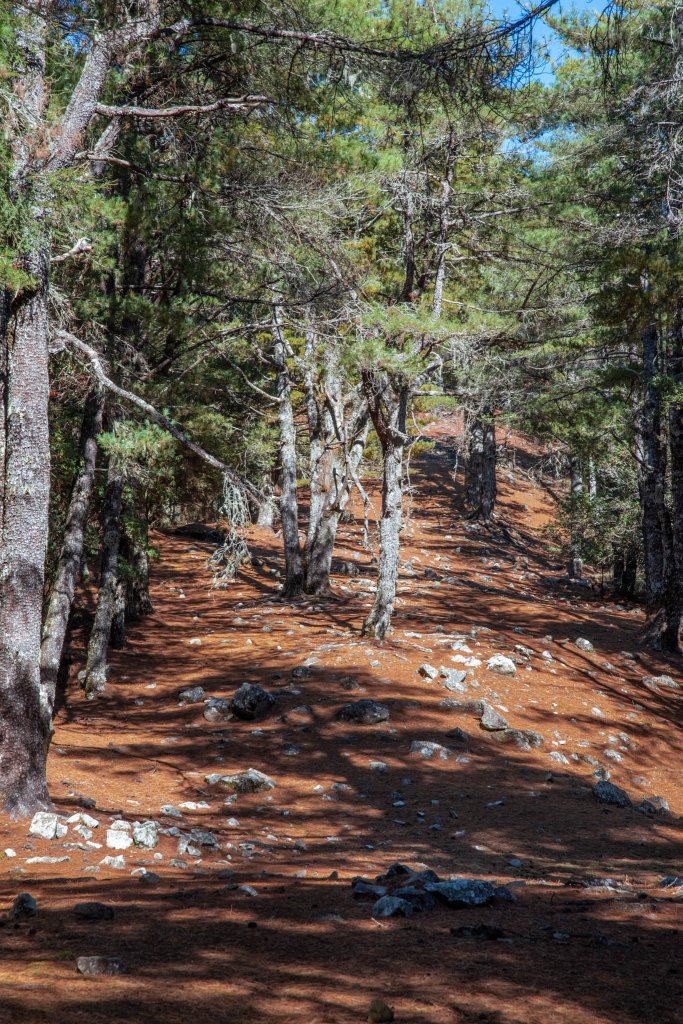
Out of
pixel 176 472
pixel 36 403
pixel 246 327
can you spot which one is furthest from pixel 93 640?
pixel 36 403

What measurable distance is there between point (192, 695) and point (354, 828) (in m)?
4.73

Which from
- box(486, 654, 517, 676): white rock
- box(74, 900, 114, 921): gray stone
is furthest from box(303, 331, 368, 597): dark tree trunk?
box(74, 900, 114, 921): gray stone

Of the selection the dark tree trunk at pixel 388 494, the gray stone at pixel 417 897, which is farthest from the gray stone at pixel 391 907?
the dark tree trunk at pixel 388 494

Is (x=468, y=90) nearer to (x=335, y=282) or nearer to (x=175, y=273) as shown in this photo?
(x=335, y=282)

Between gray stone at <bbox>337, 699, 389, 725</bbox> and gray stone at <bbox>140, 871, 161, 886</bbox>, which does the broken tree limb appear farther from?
gray stone at <bbox>337, 699, 389, 725</bbox>

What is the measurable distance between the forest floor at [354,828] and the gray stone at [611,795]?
126 millimetres

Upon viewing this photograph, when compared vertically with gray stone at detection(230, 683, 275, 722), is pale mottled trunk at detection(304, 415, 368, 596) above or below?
above

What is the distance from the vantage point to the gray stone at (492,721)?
10453mm

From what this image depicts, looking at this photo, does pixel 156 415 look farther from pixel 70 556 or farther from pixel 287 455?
pixel 287 455

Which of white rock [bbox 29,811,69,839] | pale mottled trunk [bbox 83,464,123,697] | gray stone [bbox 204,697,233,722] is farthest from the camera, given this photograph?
pale mottled trunk [bbox 83,464,123,697]

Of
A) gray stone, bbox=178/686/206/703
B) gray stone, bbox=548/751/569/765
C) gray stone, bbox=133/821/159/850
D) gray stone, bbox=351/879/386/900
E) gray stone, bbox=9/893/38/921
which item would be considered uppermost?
gray stone, bbox=9/893/38/921

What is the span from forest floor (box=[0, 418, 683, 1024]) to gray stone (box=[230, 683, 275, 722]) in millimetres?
180

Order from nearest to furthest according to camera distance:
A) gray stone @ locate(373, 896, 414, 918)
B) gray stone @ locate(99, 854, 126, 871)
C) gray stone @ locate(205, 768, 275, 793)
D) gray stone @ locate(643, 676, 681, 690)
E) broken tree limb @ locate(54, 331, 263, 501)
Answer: gray stone @ locate(373, 896, 414, 918), gray stone @ locate(99, 854, 126, 871), broken tree limb @ locate(54, 331, 263, 501), gray stone @ locate(205, 768, 275, 793), gray stone @ locate(643, 676, 681, 690)

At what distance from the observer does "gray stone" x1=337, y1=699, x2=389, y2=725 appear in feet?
33.9
